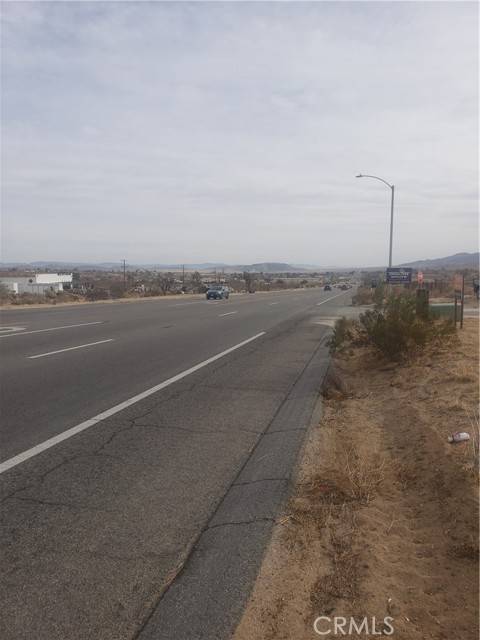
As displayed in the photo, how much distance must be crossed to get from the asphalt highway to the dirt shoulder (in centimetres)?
26

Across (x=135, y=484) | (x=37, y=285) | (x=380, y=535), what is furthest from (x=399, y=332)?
(x=37, y=285)

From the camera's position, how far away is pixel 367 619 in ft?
11.6

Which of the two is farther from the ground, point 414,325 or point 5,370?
point 414,325

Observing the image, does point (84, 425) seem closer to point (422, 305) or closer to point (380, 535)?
point (380, 535)

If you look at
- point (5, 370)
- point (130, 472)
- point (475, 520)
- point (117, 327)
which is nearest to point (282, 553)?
point (475, 520)

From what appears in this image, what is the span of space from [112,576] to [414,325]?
10.5m

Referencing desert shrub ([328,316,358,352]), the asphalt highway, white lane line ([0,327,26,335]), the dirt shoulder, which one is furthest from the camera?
Result: white lane line ([0,327,26,335])

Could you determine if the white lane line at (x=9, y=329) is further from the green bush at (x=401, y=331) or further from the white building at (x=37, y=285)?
the white building at (x=37, y=285)

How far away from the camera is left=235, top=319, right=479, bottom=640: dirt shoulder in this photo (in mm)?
3605

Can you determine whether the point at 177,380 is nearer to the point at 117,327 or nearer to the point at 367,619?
the point at 367,619

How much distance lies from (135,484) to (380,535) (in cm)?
239

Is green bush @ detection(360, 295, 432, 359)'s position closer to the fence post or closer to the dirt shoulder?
the fence post

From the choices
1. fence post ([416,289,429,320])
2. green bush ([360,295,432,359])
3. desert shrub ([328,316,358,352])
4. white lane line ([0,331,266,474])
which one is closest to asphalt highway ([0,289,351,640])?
white lane line ([0,331,266,474])

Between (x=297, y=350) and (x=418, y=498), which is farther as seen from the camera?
(x=297, y=350)
